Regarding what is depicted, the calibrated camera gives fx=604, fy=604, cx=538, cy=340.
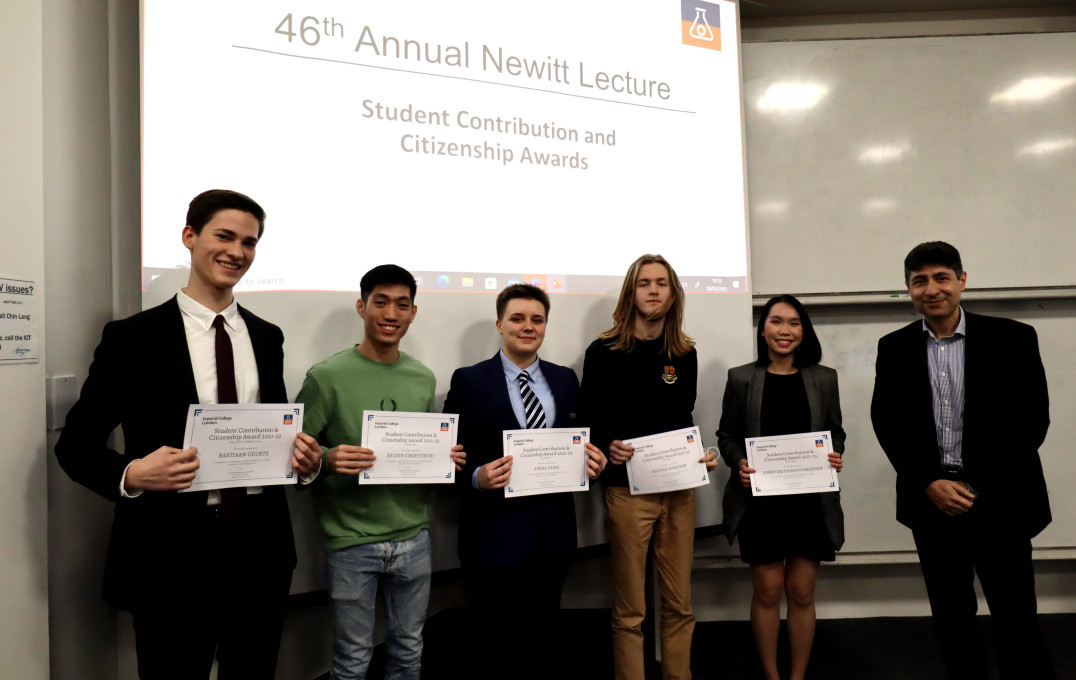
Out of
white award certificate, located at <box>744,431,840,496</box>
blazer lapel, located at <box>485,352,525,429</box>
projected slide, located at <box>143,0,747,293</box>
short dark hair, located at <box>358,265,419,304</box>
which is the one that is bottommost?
white award certificate, located at <box>744,431,840,496</box>

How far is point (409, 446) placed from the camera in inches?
76.8

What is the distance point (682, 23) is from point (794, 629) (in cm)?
280

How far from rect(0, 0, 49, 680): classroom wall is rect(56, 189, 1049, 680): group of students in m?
0.25

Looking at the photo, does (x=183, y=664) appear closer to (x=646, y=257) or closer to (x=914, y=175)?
(x=646, y=257)

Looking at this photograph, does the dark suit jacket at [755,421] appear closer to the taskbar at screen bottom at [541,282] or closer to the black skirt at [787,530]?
the black skirt at [787,530]

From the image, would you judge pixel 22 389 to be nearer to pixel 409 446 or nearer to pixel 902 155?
pixel 409 446

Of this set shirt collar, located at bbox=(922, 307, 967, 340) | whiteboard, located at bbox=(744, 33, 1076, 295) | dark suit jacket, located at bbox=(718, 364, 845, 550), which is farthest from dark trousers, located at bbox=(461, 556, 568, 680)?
whiteboard, located at bbox=(744, 33, 1076, 295)

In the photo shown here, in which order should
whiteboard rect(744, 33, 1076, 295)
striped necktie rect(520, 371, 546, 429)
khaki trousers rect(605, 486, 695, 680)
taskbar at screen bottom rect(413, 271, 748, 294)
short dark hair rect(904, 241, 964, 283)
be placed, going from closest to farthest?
1. short dark hair rect(904, 241, 964, 283)
2. striped necktie rect(520, 371, 546, 429)
3. khaki trousers rect(605, 486, 695, 680)
4. taskbar at screen bottom rect(413, 271, 748, 294)
5. whiteboard rect(744, 33, 1076, 295)

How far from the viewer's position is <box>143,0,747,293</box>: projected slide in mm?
2113

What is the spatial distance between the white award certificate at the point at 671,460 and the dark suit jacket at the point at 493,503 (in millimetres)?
311

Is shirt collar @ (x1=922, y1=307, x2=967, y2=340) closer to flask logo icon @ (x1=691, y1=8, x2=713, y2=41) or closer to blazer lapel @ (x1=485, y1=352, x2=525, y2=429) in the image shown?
blazer lapel @ (x1=485, y1=352, x2=525, y2=429)

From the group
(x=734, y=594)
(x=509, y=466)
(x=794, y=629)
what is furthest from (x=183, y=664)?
(x=734, y=594)

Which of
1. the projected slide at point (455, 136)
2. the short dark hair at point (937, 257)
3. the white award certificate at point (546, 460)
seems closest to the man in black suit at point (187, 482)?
the projected slide at point (455, 136)

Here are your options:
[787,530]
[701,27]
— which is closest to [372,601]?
[787,530]
